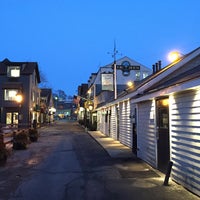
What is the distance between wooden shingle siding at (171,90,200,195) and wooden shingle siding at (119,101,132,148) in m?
8.94

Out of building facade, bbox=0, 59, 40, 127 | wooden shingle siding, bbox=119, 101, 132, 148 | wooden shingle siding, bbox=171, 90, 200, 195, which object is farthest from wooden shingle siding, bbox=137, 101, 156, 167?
building facade, bbox=0, 59, 40, 127

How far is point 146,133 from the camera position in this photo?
13258 mm

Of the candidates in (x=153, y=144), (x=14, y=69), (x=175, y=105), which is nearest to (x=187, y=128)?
(x=175, y=105)

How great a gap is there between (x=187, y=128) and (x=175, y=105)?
110 centimetres

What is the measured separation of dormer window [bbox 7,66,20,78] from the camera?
49438mm

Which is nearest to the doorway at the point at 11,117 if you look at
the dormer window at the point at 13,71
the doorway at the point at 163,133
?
the dormer window at the point at 13,71

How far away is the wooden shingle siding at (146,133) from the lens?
12.1 metres

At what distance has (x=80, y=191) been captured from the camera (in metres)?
8.30

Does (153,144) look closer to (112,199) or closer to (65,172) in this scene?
(65,172)

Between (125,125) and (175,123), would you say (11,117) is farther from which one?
(175,123)

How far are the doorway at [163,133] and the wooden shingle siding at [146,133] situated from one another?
553 mm

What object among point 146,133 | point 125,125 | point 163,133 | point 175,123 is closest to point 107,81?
point 125,125

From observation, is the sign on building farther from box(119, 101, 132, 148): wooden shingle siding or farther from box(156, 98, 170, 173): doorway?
box(156, 98, 170, 173): doorway

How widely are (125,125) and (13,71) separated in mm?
33467
